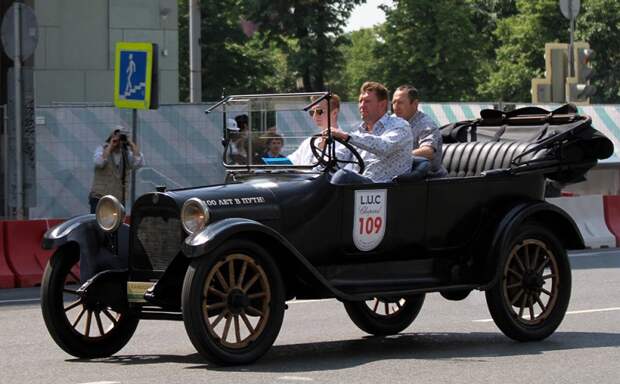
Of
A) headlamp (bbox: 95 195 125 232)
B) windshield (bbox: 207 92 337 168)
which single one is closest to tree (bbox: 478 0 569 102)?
windshield (bbox: 207 92 337 168)

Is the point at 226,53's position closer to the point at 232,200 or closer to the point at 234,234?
the point at 232,200

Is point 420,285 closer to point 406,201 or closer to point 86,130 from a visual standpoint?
point 406,201

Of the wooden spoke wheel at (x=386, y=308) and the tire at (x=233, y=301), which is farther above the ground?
the tire at (x=233, y=301)

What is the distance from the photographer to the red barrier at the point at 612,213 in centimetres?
2287

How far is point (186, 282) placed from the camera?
29.3 feet

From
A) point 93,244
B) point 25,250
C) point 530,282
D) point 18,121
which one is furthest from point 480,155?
point 18,121

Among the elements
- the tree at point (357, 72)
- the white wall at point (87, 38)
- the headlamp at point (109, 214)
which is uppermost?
the tree at point (357, 72)

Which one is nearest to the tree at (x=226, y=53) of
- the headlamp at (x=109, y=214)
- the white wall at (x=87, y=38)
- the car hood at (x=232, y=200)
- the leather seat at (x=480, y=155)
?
the white wall at (x=87, y=38)

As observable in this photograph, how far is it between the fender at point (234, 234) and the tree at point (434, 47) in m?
53.5

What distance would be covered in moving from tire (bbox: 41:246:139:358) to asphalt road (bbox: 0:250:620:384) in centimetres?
11

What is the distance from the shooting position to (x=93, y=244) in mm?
9836

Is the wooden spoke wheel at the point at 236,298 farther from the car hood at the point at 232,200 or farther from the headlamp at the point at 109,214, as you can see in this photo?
the headlamp at the point at 109,214

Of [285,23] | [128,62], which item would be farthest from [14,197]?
[285,23]

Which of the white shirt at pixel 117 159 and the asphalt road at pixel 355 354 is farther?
the white shirt at pixel 117 159
